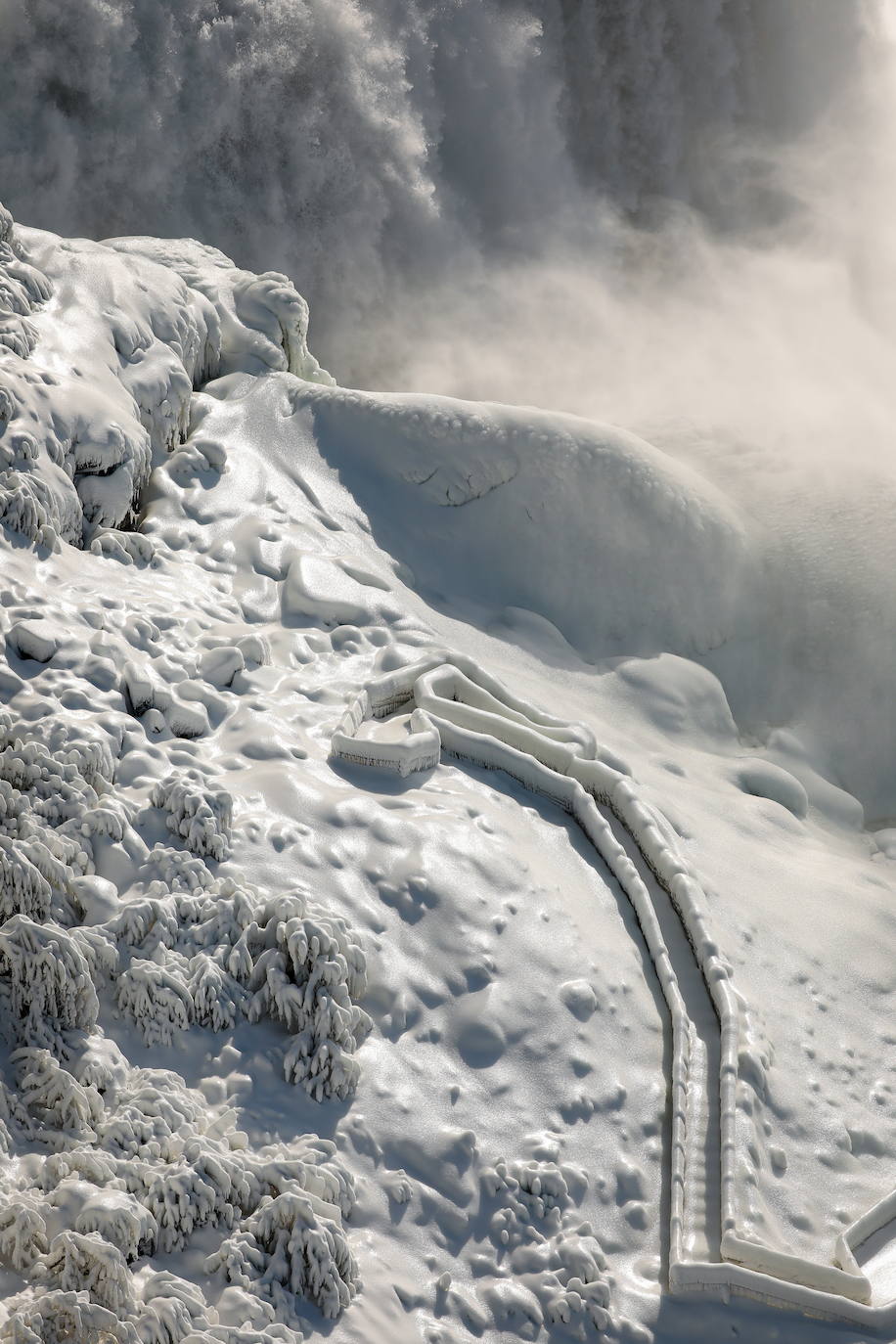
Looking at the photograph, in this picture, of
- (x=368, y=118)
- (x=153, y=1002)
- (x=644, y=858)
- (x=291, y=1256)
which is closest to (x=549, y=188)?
(x=368, y=118)

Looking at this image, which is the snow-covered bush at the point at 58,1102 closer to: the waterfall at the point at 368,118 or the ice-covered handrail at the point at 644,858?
the ice-covered handrail at the point at 644,858

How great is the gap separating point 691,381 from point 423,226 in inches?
284

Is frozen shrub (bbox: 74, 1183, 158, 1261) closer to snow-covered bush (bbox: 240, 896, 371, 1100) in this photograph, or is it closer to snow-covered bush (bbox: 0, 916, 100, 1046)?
snow-covered bush (bbox: 0, 916, 100, 1046)

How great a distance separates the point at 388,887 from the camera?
24.7 feet

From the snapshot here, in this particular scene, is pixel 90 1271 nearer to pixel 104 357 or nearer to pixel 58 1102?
pixel 58 1102

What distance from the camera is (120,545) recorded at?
9320mm

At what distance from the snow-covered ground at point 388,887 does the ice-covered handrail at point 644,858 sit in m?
0.03

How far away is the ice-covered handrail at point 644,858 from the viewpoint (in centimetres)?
623

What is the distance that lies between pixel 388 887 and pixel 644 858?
2.24 metres

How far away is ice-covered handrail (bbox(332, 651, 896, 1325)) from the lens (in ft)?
20.4

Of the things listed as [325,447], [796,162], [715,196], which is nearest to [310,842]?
[325,447]

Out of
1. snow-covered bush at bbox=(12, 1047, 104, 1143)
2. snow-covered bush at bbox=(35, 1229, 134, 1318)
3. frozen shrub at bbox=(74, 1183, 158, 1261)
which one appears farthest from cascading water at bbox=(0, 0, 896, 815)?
snow-covered bush at bbox=(35, 1229, 134, 1318)

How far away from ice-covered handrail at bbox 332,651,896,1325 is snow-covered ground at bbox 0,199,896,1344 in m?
0.03

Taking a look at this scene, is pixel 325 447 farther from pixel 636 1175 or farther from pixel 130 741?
pixel 636 1175
